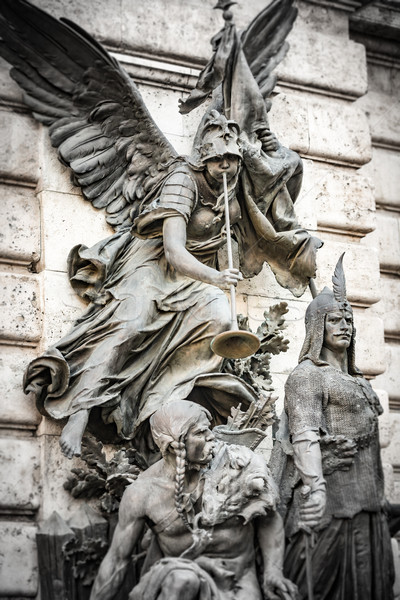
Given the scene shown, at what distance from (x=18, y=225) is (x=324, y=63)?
109 inches

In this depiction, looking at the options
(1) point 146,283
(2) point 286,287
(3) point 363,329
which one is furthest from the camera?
(3) point 363,329

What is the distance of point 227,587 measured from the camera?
7312 millimetres

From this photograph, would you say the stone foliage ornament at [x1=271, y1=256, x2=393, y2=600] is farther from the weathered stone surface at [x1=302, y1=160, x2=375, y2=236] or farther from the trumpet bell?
the weathered stone surface at [x1=302, y1=160, x2=375, y2=236]

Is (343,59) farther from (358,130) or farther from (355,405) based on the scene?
(355,405)

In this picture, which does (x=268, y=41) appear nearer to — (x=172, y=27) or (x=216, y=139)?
(x=172, y=27)

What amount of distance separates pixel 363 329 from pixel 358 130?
145 cm

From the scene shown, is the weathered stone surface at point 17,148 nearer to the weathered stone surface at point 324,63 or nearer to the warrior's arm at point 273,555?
Result: the weathered stone surface at point 324,63

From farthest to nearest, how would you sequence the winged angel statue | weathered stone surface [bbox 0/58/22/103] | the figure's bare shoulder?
weathered stone surface [bbox 0/58/22/103] → the winged angel statue → the figure's bare shoulder

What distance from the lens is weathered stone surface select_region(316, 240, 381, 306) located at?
9.91 m

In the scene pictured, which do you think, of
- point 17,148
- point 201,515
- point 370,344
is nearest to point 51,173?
point 17,148

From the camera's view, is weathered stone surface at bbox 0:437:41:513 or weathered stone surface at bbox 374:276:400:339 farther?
weathered stone surface at bbox 374:276:400:339

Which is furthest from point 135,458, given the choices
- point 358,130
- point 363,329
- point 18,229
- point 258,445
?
point 358,130

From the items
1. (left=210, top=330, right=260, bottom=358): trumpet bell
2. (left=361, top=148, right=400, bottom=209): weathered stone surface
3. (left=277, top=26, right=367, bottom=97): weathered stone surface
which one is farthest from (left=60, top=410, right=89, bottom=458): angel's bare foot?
(left=361, top=148, right=400, bottom=209): weathered stone surface

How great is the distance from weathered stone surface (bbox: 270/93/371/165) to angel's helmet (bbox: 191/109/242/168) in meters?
1.21
